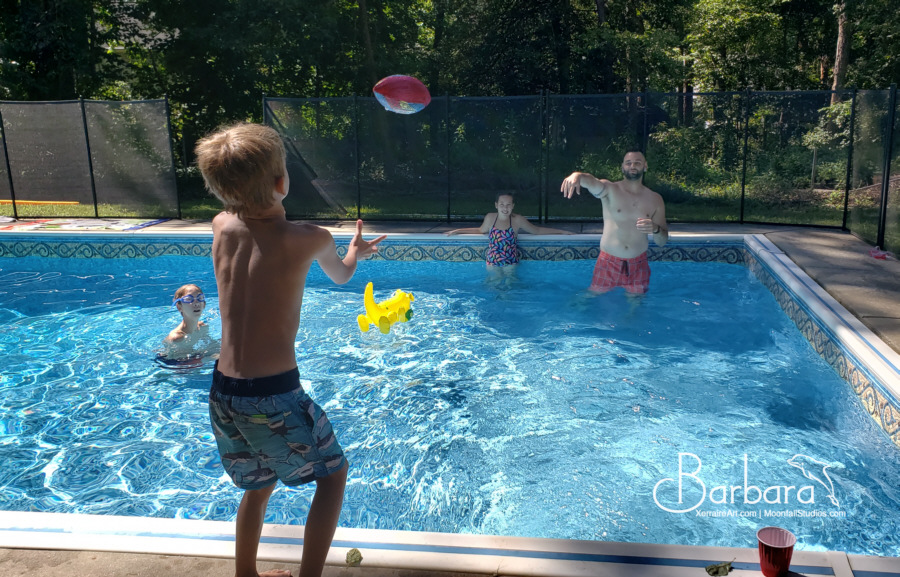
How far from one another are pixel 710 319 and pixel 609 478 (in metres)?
3.69

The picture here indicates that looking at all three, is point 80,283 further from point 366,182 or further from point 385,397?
point 385,397

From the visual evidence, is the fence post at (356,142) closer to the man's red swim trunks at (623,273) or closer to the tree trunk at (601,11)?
the man's red swim trunks at (623,273)

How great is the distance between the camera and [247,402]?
85.8 inches

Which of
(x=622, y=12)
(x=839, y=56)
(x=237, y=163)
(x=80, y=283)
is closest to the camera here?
(x=237, y=163)

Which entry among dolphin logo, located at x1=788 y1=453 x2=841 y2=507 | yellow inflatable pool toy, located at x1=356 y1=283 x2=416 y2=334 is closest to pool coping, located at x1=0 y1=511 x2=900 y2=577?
dolphin logo, located at x1=788 y1=453 x2=841 y2=507

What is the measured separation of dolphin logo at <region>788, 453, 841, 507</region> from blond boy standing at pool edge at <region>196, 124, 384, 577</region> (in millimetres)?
Answer: 2934

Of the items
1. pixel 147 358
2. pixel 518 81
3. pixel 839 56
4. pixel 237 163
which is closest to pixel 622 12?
pixel 518 81

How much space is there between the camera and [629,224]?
6895 millimetres

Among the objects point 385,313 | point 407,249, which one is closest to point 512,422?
point 385,313

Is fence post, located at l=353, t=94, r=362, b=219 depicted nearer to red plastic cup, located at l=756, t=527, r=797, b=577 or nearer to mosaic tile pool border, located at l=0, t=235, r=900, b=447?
mosaic tile pool border, located at l=0, t=235, r=900, b=447

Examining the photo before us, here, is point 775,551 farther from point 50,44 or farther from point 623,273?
point 50,44

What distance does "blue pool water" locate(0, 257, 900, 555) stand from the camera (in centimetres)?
367

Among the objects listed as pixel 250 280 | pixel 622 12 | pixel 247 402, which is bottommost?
pixel 247 402

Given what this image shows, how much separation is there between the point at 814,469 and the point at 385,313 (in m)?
3.65
